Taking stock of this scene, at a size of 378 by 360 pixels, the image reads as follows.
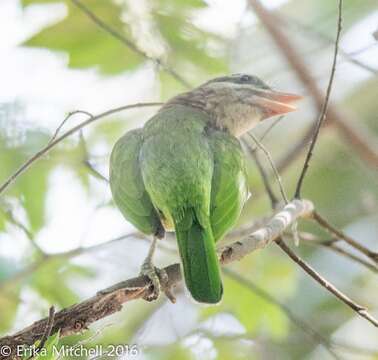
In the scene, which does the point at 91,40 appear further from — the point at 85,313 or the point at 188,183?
the point at 85,313

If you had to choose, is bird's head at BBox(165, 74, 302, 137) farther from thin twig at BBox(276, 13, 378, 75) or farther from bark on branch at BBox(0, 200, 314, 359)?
bark on branch at BBox(0, 200, 314, 359)

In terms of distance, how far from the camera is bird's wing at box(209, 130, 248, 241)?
4.04m

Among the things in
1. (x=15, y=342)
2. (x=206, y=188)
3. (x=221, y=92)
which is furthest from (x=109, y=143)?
(x=15, y=342)

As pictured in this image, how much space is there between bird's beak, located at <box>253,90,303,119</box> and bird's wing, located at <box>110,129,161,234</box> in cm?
76

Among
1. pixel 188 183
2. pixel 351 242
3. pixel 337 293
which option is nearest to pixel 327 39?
pixel 351 242

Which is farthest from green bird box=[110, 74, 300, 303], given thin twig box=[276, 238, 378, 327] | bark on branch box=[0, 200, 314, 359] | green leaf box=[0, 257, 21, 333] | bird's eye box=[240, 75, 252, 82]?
green leaf box=[0, 257, 21, 333]

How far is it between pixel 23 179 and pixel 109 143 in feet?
2.88

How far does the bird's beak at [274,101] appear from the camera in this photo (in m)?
4.88

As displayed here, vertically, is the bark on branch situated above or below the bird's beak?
below

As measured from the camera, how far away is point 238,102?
16.2ft

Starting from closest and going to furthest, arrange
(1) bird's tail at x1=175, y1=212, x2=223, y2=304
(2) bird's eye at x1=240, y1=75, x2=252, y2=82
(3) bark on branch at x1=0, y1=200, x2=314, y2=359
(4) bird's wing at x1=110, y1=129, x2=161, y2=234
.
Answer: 1. (3) bark on branch at x1=0, y1=200, x2=314, y2=359
2. (1) bird's tail at x1=175, y1=212, x2=223, y2=304
3. (4) bird's wing at x1=110, y1=129, x2=161, y2=234
4. (2) bird's eye at x1=240, y1=75, x2=252, y2=82

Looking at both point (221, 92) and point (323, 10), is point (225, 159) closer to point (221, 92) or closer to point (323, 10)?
point (221, 92)

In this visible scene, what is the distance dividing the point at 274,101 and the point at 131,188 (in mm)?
1044

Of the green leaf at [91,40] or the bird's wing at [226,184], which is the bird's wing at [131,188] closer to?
the bird's wing at [226,184]
